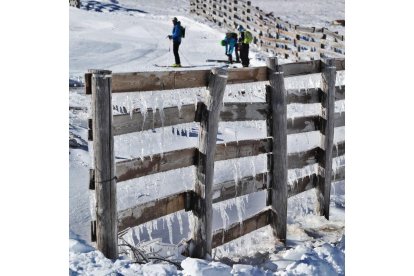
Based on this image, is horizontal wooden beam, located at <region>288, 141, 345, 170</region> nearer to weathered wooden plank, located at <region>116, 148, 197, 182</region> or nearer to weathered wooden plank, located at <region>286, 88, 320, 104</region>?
weathered wooden plank, located at <region>286, 88, 320, 104</region>

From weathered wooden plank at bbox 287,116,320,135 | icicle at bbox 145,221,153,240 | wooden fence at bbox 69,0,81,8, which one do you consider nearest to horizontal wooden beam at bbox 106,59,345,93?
weathered wooden plank at bbox 287,116,320,135

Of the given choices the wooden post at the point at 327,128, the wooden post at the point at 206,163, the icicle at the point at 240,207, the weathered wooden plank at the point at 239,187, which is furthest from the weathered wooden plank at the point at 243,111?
the wooden post at the point at 327,128

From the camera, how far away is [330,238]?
3.70 metres

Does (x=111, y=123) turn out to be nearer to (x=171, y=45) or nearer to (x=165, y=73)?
(x=165, y=73)

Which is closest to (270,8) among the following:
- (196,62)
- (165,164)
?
(196,62)

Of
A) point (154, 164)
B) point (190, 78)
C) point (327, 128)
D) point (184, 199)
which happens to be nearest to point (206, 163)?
point (184, 199)

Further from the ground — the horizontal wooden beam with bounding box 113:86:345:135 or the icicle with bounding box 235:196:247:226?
the horizontal wooden beam with bounding box 113:86:345:135

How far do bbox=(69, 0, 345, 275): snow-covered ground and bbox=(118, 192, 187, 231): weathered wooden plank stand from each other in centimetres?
9

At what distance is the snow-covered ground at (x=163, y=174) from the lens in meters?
2.59

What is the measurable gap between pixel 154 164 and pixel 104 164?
1.04ft

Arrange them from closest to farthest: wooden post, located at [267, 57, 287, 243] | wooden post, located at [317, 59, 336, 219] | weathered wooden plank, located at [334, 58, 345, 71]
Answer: wooden post, located at [267, 57, 287, 243] < wooden post, located at [317, 59, 336, 219] < weathered wooden plank, located at [334, 58, 345, 71]

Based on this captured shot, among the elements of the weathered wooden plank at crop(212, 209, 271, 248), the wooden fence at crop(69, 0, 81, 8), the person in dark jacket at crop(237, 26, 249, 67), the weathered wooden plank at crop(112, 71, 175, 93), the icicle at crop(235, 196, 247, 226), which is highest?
the wooden fence at crop(69, 0, 81, 8)

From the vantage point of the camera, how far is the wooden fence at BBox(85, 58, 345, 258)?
7.85ft

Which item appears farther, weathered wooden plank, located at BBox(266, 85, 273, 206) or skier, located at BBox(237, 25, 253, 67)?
skier, located at BBox(237, 25, 253, 67)
